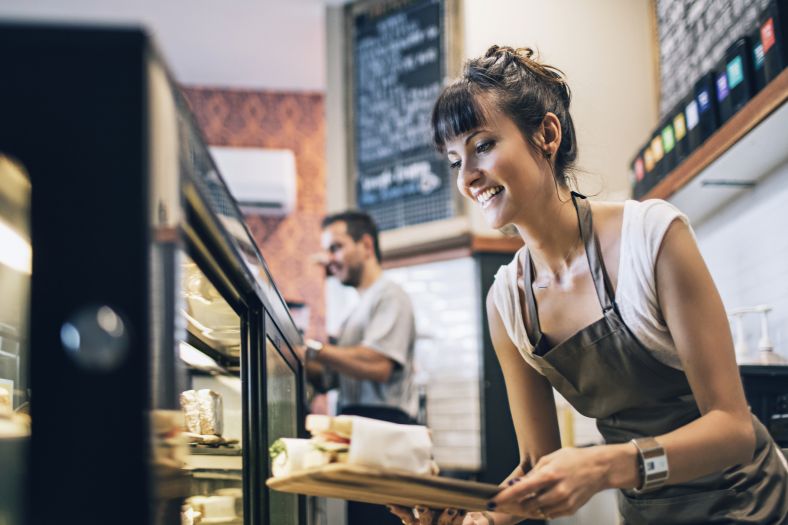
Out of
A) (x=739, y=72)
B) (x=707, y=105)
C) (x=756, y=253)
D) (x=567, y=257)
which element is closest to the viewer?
(x=567, y=257)

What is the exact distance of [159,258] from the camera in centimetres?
75

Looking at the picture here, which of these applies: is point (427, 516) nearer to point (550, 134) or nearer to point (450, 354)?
point (550, 134)

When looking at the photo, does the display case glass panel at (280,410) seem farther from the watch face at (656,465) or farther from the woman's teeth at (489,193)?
the watch face at (656,465)

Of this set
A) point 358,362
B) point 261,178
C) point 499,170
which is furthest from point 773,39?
point 261,178

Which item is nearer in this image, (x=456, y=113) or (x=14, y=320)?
(x=14, y=320)

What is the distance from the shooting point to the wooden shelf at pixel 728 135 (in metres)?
2.23

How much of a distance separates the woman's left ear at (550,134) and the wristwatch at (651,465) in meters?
0.59

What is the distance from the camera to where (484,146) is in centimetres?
155

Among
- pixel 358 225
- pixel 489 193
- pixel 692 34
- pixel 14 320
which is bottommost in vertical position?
pixel 14 320

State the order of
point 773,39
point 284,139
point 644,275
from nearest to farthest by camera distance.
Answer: point 644,275 → point 773,39 → point 284,139

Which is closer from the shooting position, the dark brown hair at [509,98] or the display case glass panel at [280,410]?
the display case glass panel at [280,410]

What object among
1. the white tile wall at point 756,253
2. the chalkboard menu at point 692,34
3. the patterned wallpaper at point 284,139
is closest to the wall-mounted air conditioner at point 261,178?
the patterned wallpaper at point 284,139

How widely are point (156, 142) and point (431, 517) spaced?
0.85 m

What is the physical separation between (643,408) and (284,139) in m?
5.23
